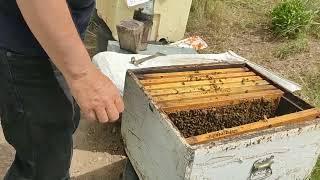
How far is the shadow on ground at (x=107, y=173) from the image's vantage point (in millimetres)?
3012

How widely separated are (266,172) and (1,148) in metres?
1.95

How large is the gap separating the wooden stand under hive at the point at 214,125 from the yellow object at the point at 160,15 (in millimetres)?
1600

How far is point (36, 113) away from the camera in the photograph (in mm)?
1848

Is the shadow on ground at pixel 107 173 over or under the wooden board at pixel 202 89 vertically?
under

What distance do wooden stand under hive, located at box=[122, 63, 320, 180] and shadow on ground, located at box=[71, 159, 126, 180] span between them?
62 centimetres

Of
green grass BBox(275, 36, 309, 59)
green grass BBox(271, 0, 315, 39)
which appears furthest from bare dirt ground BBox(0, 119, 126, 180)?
green grass BBox(271, 0, 315, 39)

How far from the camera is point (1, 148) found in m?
3.18

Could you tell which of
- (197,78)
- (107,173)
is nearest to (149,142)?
(197,78)

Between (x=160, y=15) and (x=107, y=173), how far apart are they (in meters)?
1.78

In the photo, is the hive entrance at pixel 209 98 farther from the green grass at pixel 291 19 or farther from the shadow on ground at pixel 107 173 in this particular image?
the green grass at pixel 291 19

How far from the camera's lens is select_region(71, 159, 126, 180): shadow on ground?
9.88 ft

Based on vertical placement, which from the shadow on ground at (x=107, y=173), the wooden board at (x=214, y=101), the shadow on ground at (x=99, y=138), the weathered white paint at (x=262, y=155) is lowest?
the shadow on ground at (x=107, y=173)

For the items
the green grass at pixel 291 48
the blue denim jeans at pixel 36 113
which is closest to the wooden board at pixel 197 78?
the blue denim jeans at pixel 36 113

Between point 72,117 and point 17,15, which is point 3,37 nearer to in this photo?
point 17,15
